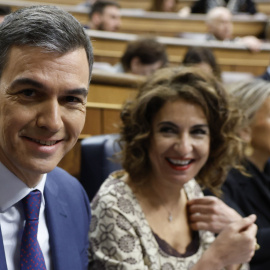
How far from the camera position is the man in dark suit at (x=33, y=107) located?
57cm

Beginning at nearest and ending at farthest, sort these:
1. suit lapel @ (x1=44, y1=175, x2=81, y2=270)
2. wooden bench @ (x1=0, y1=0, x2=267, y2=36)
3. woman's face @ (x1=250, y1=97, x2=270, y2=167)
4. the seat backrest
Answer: suit lapel @ (x1=44, y1=175, x2=81, y2=270)
the seat backrest
woman's face @ (x1=250, y1=97, x2=270, y2=167)
wooden bench @ (x1=0, y1=0, x2=267, y2=36)

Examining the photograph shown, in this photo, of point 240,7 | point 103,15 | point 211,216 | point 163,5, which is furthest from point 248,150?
point 163,5

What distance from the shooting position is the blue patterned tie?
24.9 inches

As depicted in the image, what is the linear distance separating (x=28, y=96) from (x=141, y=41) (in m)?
1.74

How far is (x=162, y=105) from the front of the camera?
3.48 feet

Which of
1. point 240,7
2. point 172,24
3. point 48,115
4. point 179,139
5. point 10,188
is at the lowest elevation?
point 172,24

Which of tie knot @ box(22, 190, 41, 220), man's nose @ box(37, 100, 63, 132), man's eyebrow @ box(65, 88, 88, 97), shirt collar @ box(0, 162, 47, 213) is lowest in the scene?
tie knot @ box(22, 190, 41, 220)

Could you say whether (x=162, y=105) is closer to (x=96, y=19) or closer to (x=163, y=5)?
(x=96, y=19)

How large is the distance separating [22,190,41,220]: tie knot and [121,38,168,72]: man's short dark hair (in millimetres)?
1580

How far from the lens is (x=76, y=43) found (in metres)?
0.60

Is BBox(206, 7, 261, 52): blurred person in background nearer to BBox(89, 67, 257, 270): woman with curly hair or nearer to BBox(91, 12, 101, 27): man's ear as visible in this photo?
BBox(91, 12, 101, 27): man's ear

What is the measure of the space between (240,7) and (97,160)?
3327 millimetres

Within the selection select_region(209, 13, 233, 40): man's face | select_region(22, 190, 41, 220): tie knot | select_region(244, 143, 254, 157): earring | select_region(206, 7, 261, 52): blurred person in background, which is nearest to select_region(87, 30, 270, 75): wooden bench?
select_region(206, 7, 261, 52): blurred person in background

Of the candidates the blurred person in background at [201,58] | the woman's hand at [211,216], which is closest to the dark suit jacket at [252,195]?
the woman's hand at [211,216]
